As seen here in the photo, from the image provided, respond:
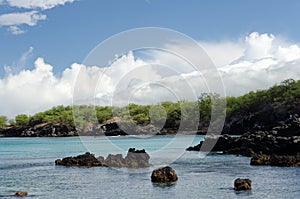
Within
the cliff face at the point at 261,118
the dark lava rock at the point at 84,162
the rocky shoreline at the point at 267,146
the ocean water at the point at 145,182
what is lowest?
the ocean water at the point at 145,182

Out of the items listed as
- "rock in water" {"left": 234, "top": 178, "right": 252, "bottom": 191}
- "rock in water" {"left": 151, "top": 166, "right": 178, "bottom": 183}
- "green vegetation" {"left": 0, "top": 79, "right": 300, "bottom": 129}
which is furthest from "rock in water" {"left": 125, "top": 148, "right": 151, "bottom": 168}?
"green vegetation" {"left": 0, "top": 79, "right": 300, "bottom": 129}

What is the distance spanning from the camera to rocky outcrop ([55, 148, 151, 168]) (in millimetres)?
47812

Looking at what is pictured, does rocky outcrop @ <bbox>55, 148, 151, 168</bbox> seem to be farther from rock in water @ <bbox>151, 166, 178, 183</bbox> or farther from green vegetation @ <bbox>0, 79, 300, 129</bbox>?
green vegetation @ <bbox>0, 79, 300, 129</bbox>

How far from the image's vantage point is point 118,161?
49281mm

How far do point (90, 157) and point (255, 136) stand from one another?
77.0ft

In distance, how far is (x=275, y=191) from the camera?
3120 cm

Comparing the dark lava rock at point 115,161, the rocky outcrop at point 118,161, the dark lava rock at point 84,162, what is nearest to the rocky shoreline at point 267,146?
the rocky outcrop at point 118,161

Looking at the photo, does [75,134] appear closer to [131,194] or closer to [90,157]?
[90,157]

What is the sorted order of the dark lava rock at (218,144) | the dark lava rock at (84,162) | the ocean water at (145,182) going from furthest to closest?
1. the dark lava rock at (218,144)
2. the dark lava rock at (84,162)
3. the ocean water at (145,182)

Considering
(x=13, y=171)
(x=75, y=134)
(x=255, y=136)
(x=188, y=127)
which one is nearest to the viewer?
(x=13, y=171)

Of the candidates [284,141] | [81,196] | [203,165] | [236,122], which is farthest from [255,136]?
[236,122]

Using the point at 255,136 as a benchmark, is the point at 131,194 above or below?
below

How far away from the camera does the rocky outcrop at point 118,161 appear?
157ft

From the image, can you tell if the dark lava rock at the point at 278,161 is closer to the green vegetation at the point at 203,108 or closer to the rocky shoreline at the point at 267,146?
the rocky shoreline at the point at 267,146
